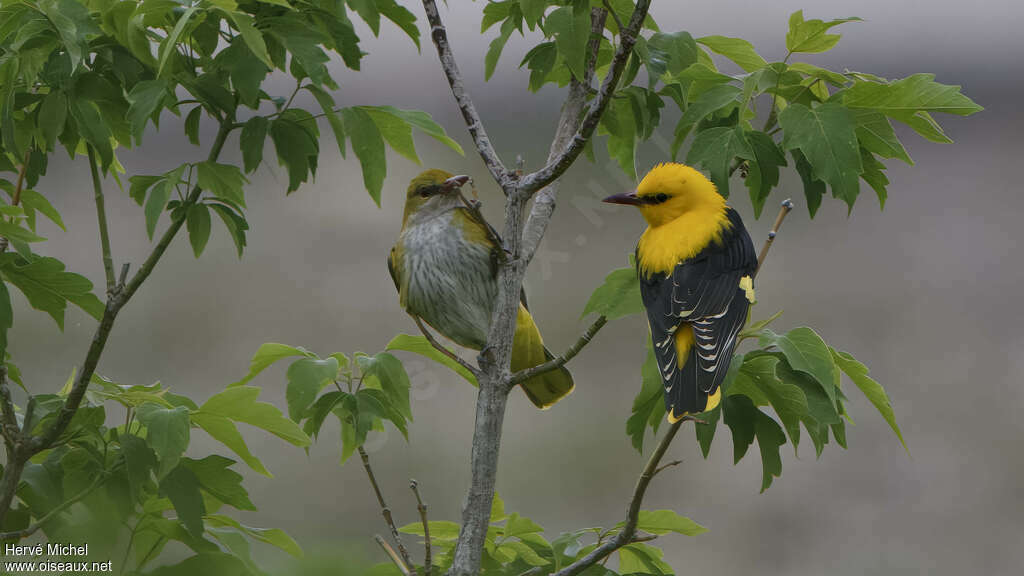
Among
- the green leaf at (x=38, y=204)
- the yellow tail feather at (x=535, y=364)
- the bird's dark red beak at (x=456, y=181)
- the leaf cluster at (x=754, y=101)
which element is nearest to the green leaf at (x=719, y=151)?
the leaf cluster at (x=754, y=101)

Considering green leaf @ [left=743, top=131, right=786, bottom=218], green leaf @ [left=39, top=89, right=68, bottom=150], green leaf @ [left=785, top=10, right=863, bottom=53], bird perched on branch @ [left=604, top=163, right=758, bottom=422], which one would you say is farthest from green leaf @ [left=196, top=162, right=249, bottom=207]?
green leaf @ [left=785, top=10, right=863, bottom=53]

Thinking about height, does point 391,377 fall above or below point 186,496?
above

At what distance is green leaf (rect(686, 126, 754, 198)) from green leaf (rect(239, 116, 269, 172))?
518mm

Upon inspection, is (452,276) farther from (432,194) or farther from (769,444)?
(769,444)

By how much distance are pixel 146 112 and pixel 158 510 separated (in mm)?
485

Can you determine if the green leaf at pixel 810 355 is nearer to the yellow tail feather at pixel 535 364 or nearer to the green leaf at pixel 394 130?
the green leaf at pixel 394 130

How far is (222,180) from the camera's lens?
3.58ft

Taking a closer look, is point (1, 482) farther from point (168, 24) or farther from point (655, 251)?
point (655, 251)

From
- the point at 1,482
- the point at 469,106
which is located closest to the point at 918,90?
the point at 469,106

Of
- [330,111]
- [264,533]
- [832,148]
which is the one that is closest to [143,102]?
[330,111]

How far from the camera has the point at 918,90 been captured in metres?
1.14

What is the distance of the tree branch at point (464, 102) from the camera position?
1070 mm

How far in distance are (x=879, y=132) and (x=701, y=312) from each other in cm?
31

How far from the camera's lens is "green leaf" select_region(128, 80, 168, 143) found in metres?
0.97
